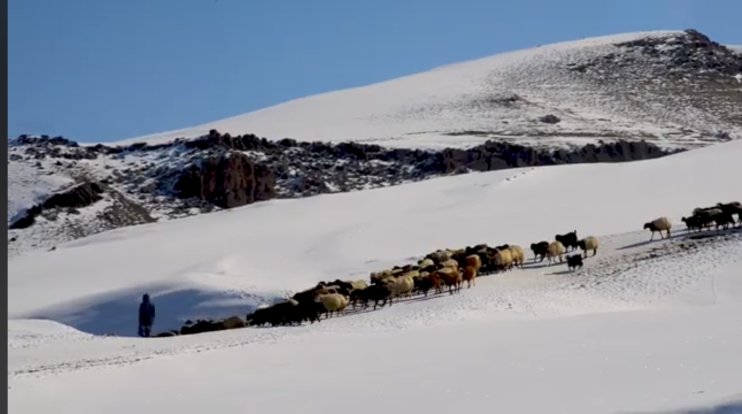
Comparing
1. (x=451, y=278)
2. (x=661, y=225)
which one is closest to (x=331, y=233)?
(x=661, y=225)

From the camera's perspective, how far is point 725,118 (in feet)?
336

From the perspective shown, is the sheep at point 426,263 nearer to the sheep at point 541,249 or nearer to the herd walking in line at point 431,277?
the herd walking in line at point 431,277

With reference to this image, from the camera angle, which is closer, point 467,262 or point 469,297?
point 469,297

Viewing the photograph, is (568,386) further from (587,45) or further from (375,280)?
(587,45)

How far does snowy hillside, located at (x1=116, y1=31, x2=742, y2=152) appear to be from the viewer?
95.8 m

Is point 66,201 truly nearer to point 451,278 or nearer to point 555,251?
point 555,251

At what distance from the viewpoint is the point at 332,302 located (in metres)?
25.6

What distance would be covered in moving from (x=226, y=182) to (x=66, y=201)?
10295 mm

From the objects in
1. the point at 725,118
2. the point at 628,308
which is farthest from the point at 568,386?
the point at 725,118

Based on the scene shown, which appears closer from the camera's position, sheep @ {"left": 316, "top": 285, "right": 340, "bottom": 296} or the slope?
sheep @ {"left": 316, "top": 285, "right": 340, "bottom": 296}

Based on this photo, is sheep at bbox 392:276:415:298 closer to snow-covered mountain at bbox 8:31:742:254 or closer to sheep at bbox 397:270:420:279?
sheep at bbox 397:270:420:279

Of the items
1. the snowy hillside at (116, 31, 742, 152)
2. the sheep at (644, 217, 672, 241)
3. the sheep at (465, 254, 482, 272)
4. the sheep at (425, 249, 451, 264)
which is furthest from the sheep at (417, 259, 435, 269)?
the snowy hillside at (116, 31, 742, 152)

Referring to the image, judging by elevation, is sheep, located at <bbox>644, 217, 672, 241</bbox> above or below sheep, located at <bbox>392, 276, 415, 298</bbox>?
above

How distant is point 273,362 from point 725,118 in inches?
3700
